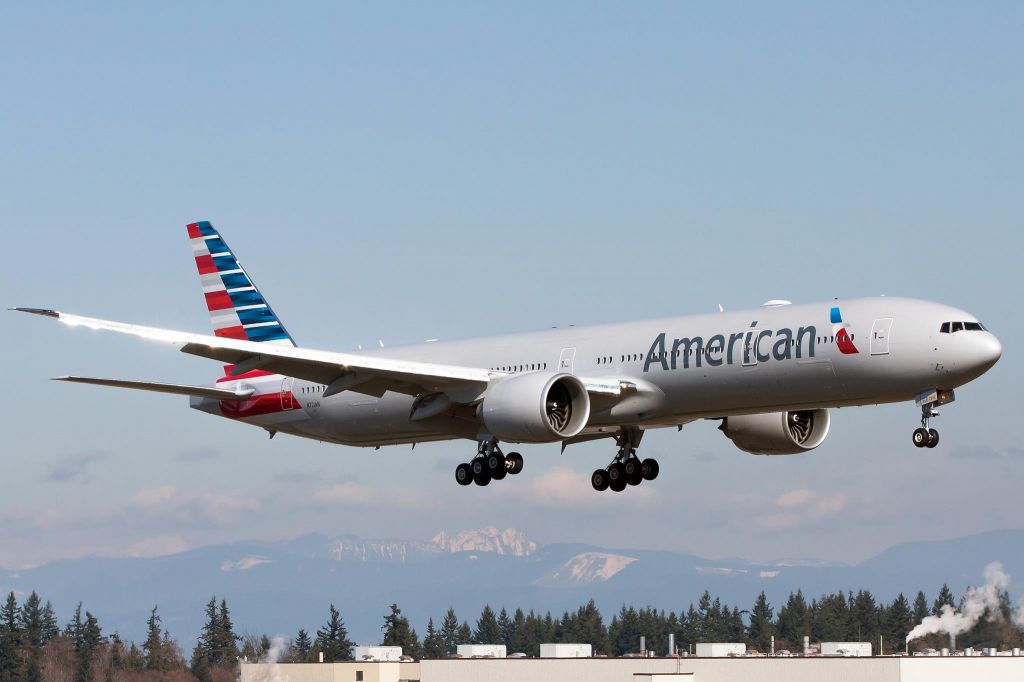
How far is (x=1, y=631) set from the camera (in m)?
187

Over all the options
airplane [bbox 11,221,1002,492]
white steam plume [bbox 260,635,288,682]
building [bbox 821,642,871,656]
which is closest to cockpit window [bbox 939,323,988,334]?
airplane [bbox 11,221,1002,492]

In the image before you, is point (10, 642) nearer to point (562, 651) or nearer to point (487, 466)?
point (562, 651)

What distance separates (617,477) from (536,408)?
8.47m

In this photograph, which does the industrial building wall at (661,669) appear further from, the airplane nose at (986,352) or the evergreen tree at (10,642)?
the evergreen tree at (10,642)

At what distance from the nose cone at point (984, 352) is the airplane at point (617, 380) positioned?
0.04 meters

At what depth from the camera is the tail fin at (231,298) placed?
2675 inches

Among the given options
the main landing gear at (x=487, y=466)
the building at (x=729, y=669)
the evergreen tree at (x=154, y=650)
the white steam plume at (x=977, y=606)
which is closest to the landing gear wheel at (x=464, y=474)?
the main landing gear at (x=487, y=466)

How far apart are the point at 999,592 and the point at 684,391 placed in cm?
10389

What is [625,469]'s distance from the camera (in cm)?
5959

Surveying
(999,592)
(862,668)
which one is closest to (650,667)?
(862,668)

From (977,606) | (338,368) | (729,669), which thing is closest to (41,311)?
(338,368)

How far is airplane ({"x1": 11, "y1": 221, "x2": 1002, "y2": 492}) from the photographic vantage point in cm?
4872

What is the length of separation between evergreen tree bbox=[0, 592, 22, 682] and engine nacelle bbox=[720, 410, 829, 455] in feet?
451

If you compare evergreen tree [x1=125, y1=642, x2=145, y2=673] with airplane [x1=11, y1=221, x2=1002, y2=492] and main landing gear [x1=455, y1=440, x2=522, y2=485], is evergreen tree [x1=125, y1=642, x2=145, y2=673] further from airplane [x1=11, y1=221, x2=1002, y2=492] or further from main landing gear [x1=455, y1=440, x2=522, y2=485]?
main landing gear [x1=455, y1=440, x2=522, y2=485]
